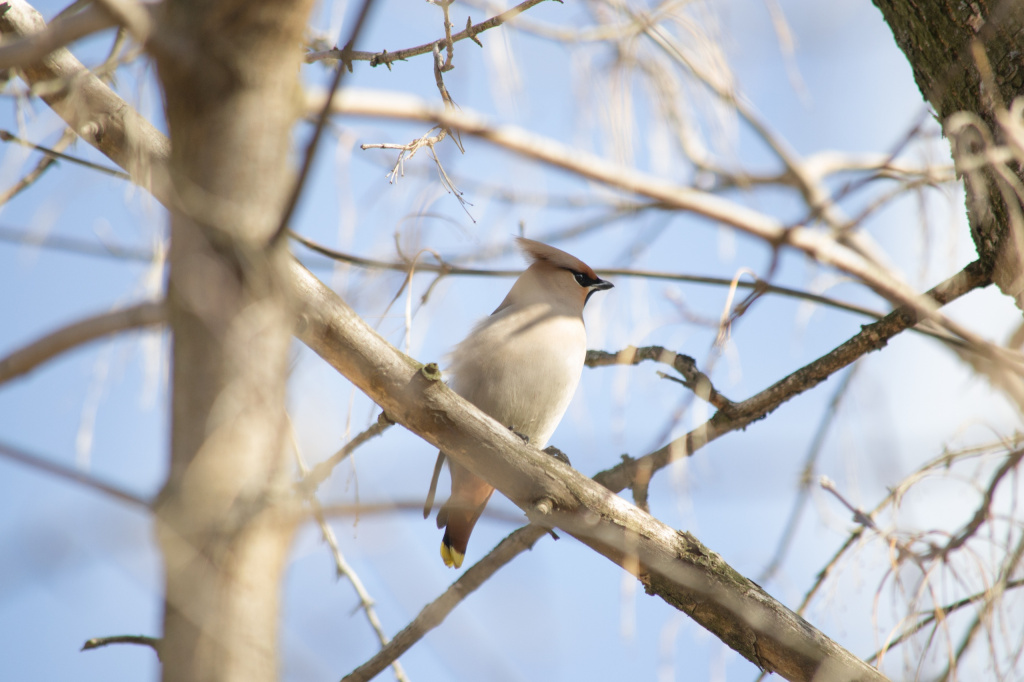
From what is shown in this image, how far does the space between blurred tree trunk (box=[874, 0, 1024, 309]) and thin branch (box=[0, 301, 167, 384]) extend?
1.87m

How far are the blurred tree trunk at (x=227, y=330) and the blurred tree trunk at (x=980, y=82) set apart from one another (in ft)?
5.54

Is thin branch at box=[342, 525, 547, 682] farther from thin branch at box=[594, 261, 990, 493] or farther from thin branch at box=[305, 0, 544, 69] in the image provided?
thin branch at box=[305, 0, 544, 69]

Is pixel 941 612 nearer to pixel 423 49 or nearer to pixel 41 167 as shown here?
pixel 423 49

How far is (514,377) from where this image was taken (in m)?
3.25

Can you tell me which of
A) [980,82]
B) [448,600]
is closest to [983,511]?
[980,82]

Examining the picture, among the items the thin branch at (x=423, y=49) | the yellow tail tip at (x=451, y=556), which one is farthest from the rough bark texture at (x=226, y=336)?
the yellow tail tip at (x=451, y=556)

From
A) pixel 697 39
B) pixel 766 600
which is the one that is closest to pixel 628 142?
pixel 697 39

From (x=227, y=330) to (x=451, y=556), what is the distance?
2.49 metres

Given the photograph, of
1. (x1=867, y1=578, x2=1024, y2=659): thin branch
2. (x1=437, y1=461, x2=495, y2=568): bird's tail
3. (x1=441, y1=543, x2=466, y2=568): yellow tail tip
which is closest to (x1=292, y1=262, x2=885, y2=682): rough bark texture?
(x1=867, y1=578, x2=1024, y2=659): thin branch

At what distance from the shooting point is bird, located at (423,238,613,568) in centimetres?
325

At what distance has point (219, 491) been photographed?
42.9 inches

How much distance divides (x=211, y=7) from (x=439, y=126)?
32.3 inches

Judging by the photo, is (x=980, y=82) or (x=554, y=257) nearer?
(x=980, y=82)

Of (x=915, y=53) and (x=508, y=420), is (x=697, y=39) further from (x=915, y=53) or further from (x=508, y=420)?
(x=508, y=420)
